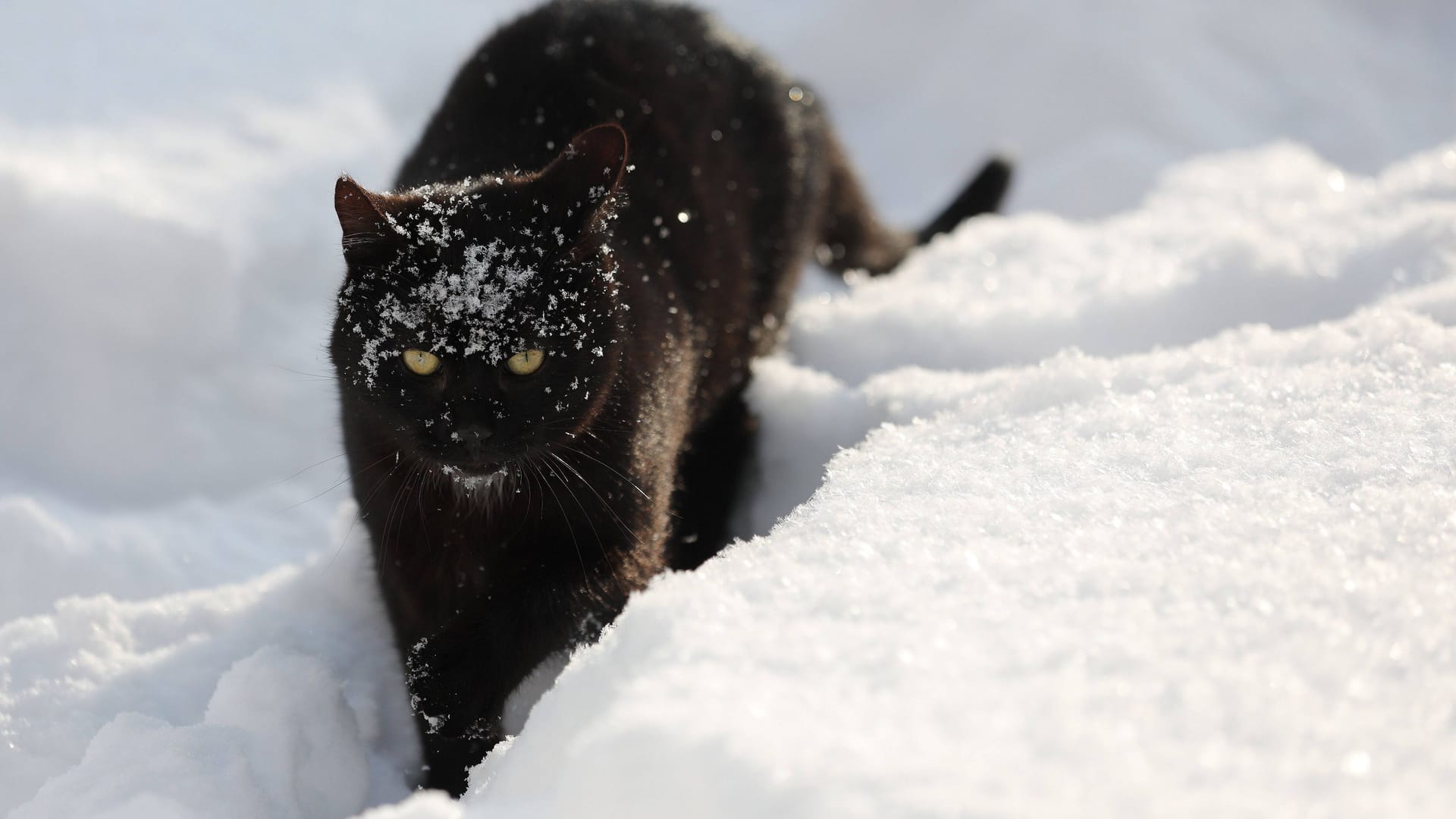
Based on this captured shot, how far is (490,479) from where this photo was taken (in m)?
1.78

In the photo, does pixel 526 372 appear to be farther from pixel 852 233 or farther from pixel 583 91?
pixel 852 233

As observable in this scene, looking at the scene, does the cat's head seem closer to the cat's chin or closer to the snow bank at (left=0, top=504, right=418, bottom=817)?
the cat's chin

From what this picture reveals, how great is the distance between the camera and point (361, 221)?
165cm

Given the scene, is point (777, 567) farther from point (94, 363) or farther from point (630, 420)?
point (94, 363)

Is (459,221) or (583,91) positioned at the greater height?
(583,91)

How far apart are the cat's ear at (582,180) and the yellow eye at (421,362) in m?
0.29

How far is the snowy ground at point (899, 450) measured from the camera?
3.36 ft

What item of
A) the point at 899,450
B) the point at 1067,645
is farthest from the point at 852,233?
the point at 1067,645

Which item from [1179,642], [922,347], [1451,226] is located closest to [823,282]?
[922,347]

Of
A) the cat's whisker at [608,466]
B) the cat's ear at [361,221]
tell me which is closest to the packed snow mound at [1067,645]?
the cat's whisker at [608,466]

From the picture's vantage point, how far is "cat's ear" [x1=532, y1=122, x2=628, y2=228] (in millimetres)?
1721

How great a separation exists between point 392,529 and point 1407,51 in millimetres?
4096

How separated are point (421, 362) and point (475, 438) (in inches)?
5.6

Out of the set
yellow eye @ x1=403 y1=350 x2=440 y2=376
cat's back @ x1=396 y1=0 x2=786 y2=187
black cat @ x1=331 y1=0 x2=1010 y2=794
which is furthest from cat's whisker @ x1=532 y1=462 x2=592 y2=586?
cat's back @ x1=396 y1=0 x2=786 y2=187
